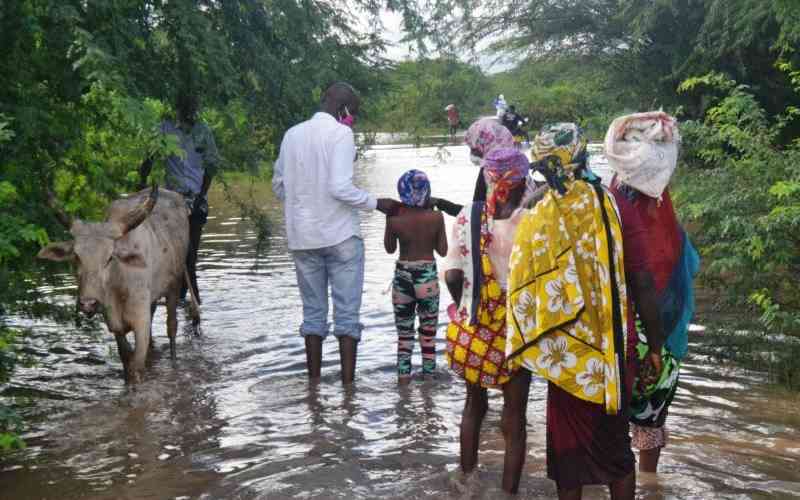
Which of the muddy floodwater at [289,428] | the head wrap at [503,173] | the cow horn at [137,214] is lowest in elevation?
the muddy floodwater at [289,428]

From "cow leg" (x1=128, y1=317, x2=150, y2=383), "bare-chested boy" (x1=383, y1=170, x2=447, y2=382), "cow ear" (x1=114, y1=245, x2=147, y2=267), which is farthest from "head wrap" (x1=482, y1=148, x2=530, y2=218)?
"cow leg" (x1=128, y1=317, x2=150, y2=383)

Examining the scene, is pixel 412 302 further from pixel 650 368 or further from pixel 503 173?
pixel 650 368

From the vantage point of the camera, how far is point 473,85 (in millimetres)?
15555

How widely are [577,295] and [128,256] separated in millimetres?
4320

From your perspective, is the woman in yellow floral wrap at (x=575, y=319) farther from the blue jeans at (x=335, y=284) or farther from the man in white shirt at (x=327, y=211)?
the blue jeans at (x=335, y=284)

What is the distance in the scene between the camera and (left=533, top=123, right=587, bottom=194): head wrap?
4805 mm

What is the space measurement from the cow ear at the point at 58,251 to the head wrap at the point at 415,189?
2.30m

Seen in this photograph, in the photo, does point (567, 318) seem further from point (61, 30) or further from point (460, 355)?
point (61, 30)

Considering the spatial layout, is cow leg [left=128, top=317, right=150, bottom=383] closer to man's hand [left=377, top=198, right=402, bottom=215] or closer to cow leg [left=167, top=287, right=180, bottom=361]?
cow leg [left=167, top=287, right=180, bottom=361]

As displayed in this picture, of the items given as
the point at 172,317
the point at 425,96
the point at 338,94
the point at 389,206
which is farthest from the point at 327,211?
the point at 425,96

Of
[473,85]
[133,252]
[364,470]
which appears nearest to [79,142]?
[133,252]

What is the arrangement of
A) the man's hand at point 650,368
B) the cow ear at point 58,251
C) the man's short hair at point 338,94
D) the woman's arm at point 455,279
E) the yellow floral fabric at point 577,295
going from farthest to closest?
the man's short hair at point 338,94, the cow ear at point 58,251, the woman's arm at point 455,279, the man's hand at point 650,368, the yellow floral fabric at point 577,295

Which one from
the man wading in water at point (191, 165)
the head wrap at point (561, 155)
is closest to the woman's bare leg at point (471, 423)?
the head wrap at point (561, 155)

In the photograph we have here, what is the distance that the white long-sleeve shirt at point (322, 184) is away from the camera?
7.76 m
